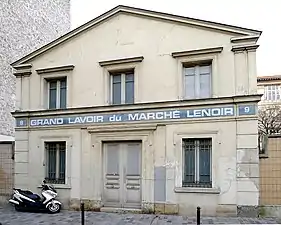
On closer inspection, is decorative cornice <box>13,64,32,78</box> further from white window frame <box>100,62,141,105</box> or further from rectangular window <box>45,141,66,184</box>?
white window frame <box>100,62,141,105</box>

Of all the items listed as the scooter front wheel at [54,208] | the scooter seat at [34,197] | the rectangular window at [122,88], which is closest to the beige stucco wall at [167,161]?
the scooter front wheel at [54,208]

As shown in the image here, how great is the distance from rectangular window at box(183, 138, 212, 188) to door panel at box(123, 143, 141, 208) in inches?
64.3

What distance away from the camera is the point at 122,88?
44.9 ft

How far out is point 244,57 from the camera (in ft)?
39.7

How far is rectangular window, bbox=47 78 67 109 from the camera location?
1452 cm

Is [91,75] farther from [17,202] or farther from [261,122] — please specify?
[261,122]

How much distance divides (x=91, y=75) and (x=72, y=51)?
133 cm

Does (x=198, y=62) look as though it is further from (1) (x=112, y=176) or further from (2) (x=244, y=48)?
(1) (x=112, y=176)

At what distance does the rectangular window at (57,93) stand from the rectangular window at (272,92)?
105ft

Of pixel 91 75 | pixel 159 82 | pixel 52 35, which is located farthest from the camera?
pixel 52 35

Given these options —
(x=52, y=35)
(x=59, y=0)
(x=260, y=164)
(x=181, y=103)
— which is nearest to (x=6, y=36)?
(x=52, y=35)

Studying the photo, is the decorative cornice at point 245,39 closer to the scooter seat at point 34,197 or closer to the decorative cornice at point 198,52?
the decorative cornice at point 198,52

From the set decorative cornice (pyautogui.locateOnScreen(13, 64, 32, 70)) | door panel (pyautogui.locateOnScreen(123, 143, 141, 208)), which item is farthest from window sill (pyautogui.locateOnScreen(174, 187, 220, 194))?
decorative cornice (pyautogui.locateOnScreen(13, 64, 32, 70))

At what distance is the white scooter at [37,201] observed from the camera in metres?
13.2
